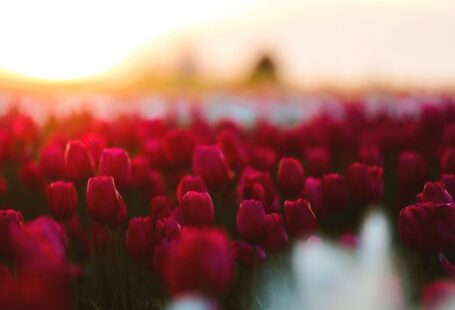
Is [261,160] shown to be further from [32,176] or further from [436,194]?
[436,194]

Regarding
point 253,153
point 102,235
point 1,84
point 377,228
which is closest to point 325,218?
point 253,153

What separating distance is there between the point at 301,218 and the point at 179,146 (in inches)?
50.3

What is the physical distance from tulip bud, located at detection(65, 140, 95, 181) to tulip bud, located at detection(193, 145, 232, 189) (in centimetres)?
42

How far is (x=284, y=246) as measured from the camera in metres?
2.32

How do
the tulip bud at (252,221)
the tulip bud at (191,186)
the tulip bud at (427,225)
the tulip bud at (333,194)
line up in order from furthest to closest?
the tulip bud at (333,194) → the tulip bud at (191,186) → the tulip bud at (252,221) → the tulip bud at (427,225)

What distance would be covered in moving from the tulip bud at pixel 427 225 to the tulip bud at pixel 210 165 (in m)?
0.84

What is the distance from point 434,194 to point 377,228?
0.57m

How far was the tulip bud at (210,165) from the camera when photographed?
2.82m

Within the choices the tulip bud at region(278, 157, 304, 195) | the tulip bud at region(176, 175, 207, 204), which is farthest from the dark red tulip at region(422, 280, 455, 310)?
the tulip bud at region(278, 157, 304, 195)

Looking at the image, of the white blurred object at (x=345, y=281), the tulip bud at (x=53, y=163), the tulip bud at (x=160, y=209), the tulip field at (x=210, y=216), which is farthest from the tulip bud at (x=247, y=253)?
the tulip bud at (x=53, y=163)

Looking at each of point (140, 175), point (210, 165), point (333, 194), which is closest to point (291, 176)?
point (333, 194)

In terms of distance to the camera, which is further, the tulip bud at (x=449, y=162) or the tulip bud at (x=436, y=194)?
the tulip bud at (x=449, y=162)

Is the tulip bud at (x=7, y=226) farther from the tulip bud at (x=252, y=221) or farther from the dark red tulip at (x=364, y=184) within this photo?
the dark red tulip at (x=364, y=184)

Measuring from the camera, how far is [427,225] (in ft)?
6.87
